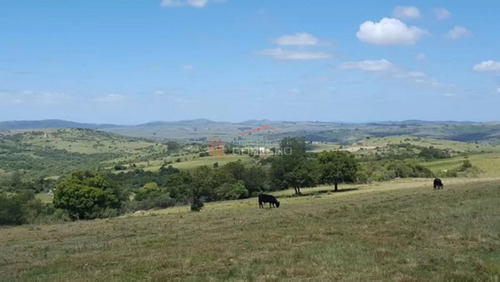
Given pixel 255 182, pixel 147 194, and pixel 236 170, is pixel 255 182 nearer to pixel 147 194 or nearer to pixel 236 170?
pixel 236 170

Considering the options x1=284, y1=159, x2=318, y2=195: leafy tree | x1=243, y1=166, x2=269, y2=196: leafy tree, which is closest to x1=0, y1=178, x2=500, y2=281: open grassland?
x1=284, y1=159, x2=318, y2=195: leafy tree

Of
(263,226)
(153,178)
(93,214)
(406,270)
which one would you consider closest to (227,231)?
(263,226)

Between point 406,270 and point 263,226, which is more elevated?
point 406,270

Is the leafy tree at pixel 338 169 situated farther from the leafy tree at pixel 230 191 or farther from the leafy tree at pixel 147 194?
the leafy tree at pixel 147 194

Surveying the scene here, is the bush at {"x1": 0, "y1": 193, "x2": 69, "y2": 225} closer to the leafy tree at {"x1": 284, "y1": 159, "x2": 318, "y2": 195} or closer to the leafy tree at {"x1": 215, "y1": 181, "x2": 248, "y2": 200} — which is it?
the leafy tree at {"x1": 215, "y1": 181, "x2": 248, "y2": 200}

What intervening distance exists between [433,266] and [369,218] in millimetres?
11405

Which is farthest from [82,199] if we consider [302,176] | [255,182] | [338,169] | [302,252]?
[302,252]

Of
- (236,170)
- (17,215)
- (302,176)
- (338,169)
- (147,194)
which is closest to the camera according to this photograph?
(17,215)

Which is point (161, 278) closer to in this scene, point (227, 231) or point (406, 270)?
point (406, 270)

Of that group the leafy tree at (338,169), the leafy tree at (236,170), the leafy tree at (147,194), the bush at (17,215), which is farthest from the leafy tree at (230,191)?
the bush at (17,215)

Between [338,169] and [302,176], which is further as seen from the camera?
[302,176]

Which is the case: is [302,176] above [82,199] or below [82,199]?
above

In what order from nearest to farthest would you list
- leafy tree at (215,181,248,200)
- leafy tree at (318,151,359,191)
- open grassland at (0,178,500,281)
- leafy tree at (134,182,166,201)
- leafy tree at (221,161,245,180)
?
open grassland at (0,178,500,281), leafy tree at (318,151,359,191), leafy tree at (215,181,248,200), leafy tree at (134,182,166,201), leafy tree at (221,161,245,180)

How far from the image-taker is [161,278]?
39.5 feet
